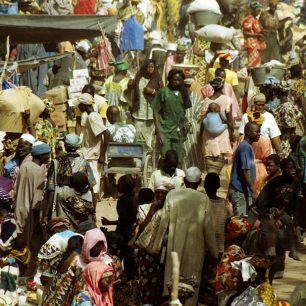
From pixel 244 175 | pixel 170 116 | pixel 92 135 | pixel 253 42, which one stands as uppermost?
pixel 253 42

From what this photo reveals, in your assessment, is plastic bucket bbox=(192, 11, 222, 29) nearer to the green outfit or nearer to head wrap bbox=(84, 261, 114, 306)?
the green outfit

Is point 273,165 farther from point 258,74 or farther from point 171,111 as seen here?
point 258,74

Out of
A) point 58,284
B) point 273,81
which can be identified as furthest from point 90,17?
point 58,284

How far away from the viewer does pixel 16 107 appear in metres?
19.2

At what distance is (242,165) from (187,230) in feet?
10.7

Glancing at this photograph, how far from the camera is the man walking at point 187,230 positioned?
13.9 m

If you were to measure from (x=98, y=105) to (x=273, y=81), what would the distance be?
9.63 ft

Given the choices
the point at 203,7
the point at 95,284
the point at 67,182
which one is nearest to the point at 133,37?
the point at 203,7

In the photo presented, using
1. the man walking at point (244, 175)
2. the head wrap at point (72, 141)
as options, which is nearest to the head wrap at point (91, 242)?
the head wrap at point (72, 141)

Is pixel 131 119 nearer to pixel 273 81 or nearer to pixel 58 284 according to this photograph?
pixel 273 81

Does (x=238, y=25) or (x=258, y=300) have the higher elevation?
(x=238, y=25)

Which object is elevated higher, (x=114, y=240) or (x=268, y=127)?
(x=268, y=127)

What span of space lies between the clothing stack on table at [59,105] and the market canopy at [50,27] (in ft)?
6.36

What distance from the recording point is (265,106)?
20141 millimetres
